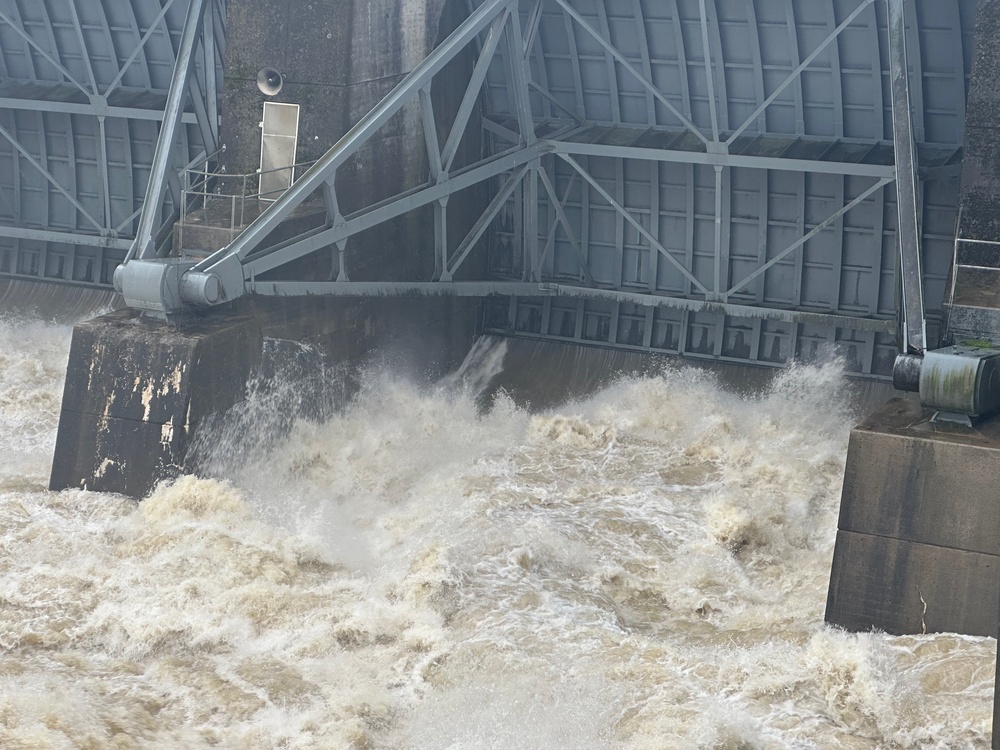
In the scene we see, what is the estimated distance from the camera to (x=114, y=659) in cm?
869

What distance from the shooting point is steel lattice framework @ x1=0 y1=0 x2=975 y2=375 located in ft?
40.5

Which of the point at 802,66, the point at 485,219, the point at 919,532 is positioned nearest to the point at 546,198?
the point at 485,219

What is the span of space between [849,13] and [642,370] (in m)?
4.88

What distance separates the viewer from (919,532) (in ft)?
28.5

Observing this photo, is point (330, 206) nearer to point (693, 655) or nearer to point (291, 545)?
point (291, 545)

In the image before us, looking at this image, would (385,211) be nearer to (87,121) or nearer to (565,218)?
(565,218)

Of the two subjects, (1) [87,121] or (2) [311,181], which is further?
(1) [87,121]

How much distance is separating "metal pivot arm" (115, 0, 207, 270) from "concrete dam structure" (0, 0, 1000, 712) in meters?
0.04

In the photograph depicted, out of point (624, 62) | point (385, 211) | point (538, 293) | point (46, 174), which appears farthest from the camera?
point (46, 174)

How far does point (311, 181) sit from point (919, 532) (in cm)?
670

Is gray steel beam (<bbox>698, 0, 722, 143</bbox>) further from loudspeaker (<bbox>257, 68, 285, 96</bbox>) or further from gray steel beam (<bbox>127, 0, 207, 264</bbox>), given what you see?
gray steel beam (<bbox>127, 0, 207, 264</bbox>)

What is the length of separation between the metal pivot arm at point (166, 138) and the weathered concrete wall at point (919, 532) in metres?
7.00

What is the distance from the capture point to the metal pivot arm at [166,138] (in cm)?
1186

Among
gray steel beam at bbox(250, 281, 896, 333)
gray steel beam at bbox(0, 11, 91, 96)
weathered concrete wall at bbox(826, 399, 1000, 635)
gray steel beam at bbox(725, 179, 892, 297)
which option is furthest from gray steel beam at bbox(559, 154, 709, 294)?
gray steel beam at bbox(0, 11, 91, 96)
